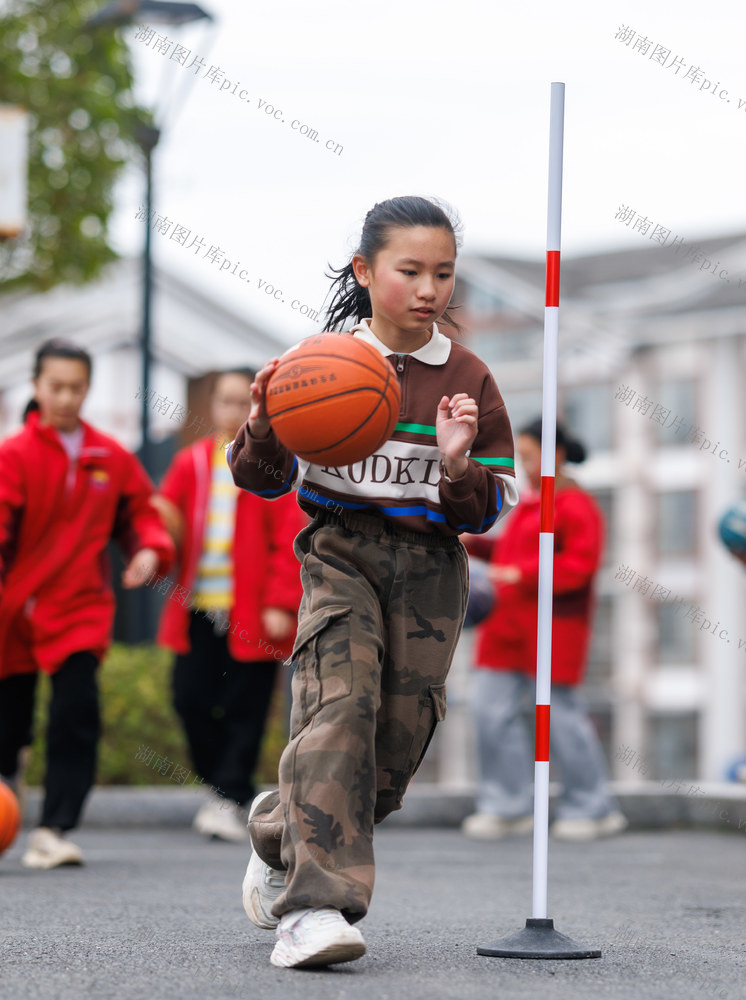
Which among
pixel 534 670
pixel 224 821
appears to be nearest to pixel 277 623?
pixel 224 821

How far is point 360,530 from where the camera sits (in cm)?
402

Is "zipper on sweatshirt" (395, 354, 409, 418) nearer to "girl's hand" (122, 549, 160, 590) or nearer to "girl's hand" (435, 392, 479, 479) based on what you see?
"girl's hand" (435, 392, 479, 479)

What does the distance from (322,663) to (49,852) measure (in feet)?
9.87

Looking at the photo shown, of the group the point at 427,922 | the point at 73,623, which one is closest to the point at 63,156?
the point at 73,623

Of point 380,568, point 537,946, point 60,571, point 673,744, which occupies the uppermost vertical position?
point 60,571

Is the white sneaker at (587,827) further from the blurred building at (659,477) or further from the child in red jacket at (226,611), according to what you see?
the blurred building at (659,477)

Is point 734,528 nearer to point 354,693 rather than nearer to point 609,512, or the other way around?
point 354,693

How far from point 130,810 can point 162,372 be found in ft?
80.8

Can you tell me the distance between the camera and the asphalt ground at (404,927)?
3.47 metres

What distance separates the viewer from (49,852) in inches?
257

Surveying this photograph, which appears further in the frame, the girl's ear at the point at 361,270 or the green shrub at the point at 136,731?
the green shrub at the point at 136,731

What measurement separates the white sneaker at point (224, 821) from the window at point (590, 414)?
114 feet

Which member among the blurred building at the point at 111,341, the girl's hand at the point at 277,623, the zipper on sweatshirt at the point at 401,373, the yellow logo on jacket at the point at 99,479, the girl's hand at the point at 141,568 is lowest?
the girl's hand at the point at 277,623

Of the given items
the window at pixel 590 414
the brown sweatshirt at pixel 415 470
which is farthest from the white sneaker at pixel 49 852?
the window at pixel 590 414
